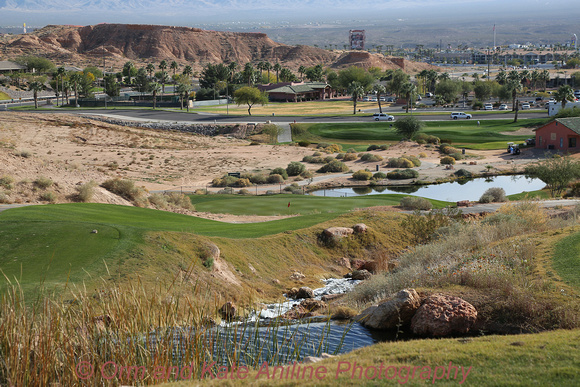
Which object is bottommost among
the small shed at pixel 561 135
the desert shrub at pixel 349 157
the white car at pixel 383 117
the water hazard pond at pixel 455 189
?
the water hazard pond at pixel 455 189

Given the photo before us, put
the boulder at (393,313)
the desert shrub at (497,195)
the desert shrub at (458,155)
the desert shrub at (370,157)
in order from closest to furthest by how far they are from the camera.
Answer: the boulder at (393,313)
the desert shrub at (497,195)
the desert shrub at (370,157)
the desert shrub at (458,155)

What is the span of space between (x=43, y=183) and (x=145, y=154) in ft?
131

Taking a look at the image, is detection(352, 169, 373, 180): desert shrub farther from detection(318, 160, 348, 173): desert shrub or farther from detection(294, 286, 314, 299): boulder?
detection(294, 286, 314, 299): boulder

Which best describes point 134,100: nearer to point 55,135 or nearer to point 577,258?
point 55,135

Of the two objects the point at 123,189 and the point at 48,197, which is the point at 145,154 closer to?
the point at 123,189


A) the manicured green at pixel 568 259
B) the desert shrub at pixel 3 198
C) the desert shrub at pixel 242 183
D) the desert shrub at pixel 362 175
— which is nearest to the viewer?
the manicured green at pixel 568 259

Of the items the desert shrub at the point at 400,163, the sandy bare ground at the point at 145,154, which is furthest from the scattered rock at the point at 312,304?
the desert shrub at the point at 400,163

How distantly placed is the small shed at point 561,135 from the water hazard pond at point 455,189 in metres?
14.0

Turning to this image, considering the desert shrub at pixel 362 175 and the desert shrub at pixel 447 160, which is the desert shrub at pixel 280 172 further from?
the desert shrub at pixel 447 160

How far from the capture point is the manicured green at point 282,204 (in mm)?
41188

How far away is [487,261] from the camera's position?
20.6 m

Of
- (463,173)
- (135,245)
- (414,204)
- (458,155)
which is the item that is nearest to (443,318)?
(135,245)

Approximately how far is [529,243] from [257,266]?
10.8 metres

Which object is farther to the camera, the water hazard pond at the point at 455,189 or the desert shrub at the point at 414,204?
the water hazard pond at the point at 455,189
